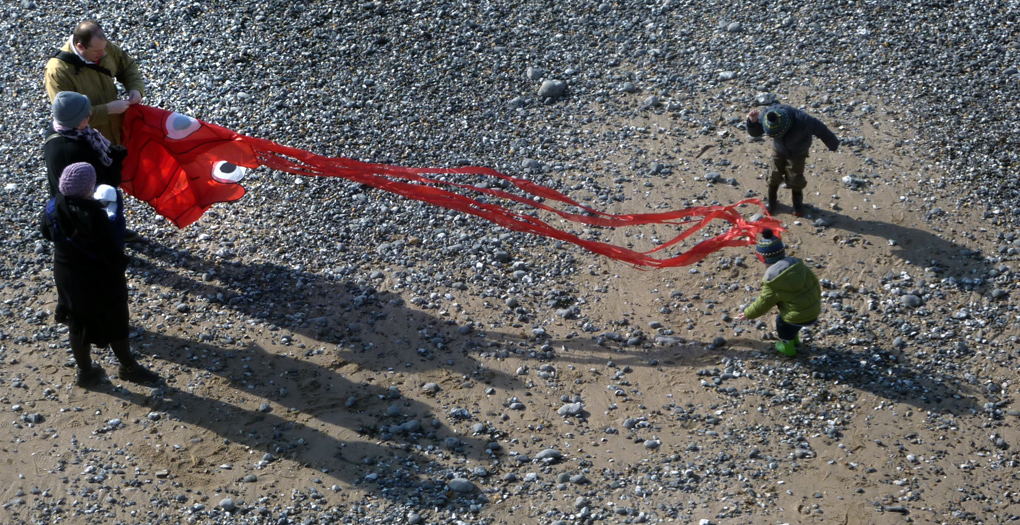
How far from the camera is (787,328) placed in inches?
237

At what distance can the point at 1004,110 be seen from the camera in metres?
8.18

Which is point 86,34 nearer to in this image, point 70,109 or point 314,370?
point 70,109

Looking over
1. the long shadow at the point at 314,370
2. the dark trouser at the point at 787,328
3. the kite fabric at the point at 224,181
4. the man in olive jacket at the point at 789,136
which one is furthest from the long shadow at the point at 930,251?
the long shadow at the point at 314,370

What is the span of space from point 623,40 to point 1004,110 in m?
3.98

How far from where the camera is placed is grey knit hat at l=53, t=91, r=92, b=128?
5.85 meters

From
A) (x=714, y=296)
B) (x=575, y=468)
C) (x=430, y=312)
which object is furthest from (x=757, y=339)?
(x=430, y=312)

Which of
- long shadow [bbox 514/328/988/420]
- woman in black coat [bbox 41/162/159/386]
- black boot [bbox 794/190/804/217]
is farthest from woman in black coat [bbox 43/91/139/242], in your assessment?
black boot [bbox 794/190/804/217]

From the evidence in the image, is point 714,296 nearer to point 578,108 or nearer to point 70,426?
point 578,108

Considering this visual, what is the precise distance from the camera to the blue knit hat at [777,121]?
22.4 ft

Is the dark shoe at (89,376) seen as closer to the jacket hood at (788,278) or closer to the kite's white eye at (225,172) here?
the kite's white eye at (225,172)

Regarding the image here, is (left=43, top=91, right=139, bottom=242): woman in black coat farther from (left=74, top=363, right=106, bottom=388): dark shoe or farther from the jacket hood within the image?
the jacket hood

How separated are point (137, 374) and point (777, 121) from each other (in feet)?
17.7

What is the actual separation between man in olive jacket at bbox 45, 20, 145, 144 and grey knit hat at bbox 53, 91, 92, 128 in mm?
597

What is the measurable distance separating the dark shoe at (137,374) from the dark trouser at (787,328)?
463cm
